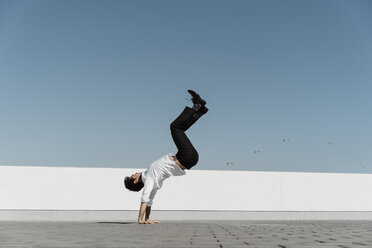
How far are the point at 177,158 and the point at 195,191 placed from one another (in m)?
4.93

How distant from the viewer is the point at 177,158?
5.73 meters

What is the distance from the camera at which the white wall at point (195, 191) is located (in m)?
10.2

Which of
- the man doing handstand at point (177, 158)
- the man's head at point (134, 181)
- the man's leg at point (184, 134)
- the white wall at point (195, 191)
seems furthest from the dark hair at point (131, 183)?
the white wall at point (195, 191)

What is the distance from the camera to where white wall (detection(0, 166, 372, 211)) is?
33.4 feet

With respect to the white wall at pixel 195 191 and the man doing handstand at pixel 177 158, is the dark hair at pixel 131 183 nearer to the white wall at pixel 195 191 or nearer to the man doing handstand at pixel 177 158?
the man doing handstand at pixel 177 158

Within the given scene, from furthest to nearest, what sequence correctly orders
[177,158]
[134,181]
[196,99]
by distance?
[134,181], [177,158], [196,99]

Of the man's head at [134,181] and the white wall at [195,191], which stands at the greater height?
the white wall at [195,191]

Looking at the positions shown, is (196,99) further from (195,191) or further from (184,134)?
(195,191)

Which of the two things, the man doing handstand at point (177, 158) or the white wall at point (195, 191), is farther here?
the white wall at point (195, 191)

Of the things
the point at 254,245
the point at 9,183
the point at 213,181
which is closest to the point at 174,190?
the point at 213,181

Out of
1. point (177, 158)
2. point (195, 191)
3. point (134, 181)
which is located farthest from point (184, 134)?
point (195, 191)

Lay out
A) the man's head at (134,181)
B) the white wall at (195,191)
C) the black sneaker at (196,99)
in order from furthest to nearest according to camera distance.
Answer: the white wall at (195,191) → the man's head at (134,181) → the black sneaker at (196,99)

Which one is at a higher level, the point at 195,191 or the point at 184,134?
the point at 195,191

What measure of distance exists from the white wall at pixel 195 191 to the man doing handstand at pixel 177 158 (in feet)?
15.0
